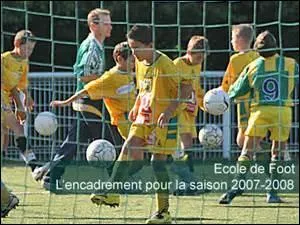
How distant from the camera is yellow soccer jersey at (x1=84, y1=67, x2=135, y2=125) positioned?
30.8 ft

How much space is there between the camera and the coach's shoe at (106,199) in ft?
27.7

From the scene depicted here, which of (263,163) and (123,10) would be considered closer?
(263,163)

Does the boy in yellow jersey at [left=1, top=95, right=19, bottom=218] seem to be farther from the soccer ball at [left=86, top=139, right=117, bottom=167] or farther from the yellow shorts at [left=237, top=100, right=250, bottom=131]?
the yellow shorts at [left=237, top=100, right=250, bottom=131]

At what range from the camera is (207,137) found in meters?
9.96

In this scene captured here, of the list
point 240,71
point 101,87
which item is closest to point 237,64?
point 240,71

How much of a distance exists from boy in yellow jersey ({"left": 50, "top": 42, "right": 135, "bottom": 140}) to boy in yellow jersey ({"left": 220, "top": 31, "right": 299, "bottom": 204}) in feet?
2.85

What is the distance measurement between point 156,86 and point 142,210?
109 centimetres

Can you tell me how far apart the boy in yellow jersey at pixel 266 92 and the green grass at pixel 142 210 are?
34cm

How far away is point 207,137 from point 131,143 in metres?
1.73

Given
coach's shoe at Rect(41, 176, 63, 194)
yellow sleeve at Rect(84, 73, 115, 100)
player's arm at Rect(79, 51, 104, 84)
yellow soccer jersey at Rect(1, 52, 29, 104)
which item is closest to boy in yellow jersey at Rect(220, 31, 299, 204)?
yellow sleeve at Rect(84, 73, 115, 100)

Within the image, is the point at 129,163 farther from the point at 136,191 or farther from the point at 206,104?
the point at 136,191

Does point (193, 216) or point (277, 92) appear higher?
point (277, 92)

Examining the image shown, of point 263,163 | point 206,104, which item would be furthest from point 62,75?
point 206,104

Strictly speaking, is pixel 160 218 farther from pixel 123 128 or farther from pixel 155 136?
pixel 123 128
